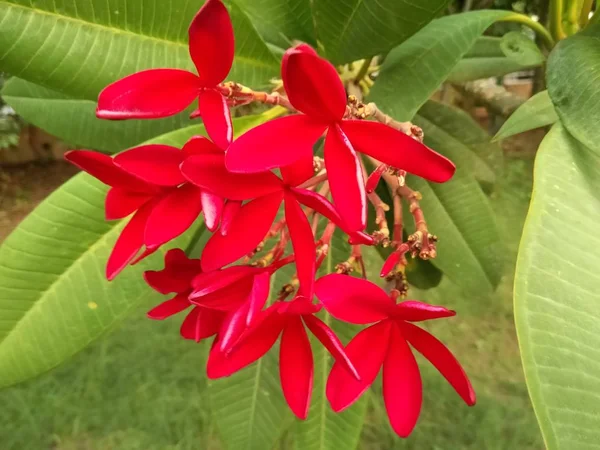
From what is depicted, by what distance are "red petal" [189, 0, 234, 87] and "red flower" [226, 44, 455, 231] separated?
0.20 ft

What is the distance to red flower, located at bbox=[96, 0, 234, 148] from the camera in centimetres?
30

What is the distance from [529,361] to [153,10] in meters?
0.39

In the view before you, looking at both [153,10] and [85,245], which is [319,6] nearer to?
[153,10]

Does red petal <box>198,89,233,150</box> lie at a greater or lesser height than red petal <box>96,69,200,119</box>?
lesser

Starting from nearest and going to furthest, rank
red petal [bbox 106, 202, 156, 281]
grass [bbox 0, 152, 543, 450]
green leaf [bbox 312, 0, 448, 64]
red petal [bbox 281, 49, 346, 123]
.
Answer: red petal [bbox 281, 49, 346, 123], red petal [bbox 106, 202, 156, 281], green leaf [bbox 312, 0, 448, 64], grass [bbox 0, 152, 543, 450]

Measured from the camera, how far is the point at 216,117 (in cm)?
32

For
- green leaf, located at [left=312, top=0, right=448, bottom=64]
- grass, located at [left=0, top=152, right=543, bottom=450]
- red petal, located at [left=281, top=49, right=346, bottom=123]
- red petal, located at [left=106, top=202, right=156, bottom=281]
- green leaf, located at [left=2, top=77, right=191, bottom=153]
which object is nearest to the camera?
red petal, located at [left=281, top=49, right=346, bottom=123]

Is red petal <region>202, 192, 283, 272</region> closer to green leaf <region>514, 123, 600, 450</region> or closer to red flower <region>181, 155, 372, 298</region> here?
red flower <region>181, 155, 372, 298</region>

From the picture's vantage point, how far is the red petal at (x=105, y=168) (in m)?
0.35

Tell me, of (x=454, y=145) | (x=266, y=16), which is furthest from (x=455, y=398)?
(x=266, y=16)

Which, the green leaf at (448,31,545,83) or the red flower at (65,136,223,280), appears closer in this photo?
the red flower at (65,136,223,280)

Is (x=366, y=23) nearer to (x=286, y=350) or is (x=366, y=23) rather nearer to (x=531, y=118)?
(x=531, y=118)

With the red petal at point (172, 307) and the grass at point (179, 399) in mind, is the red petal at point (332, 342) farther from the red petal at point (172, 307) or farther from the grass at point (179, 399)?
the grass at point (179, 399)

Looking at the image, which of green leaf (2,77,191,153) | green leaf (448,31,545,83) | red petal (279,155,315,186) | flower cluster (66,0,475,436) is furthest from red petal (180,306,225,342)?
green leaf (448,31,545,83)
